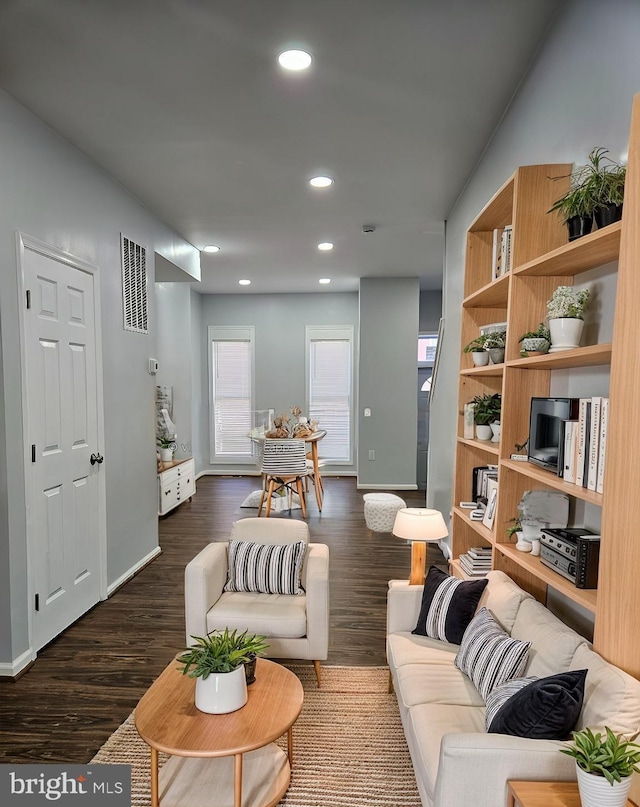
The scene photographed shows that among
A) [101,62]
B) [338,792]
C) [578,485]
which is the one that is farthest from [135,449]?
[578,485]

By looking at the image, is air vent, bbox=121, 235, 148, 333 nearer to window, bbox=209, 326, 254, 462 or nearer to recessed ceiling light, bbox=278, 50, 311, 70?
recessed ceiling light, bbox=278, 50, 311, 70

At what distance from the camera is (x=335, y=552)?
4461mm

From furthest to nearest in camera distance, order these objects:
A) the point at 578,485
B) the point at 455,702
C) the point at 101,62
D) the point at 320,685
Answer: the point at 320,685
the point at 101,62
the point at 455,702
the point at 578,485

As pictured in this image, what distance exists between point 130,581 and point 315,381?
4693 millimetres

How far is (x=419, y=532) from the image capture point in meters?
2.53

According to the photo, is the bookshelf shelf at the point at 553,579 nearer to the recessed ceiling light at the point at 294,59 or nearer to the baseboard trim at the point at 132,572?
the recessed ceiling light at the point at 294,59

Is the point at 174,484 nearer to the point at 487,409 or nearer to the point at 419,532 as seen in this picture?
the point at 419,532

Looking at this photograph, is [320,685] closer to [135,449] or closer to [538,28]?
[135,449]

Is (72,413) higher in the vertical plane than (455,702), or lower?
higher

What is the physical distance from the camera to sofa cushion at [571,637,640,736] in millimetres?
1224

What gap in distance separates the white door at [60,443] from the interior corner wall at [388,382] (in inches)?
163

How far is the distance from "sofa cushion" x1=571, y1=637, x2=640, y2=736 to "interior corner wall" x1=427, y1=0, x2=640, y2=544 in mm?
1508

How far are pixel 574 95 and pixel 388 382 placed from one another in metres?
5.06

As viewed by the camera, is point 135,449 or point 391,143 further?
point 135,449
